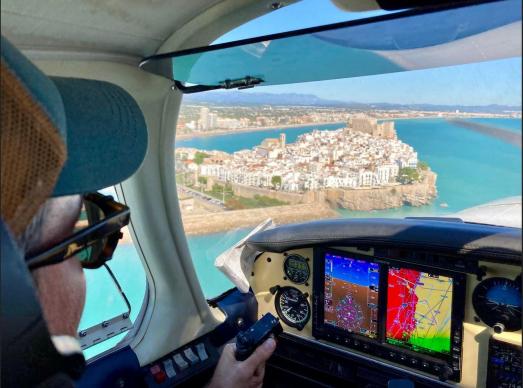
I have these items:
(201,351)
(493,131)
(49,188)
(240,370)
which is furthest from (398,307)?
(49,188)

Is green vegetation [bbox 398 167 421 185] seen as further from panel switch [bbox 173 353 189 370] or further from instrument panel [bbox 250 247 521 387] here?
panel switch [bbox 173 353 189 370]

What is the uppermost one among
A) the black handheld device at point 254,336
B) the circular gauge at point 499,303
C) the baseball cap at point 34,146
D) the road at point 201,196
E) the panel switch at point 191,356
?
the baseball cap at point 34,146

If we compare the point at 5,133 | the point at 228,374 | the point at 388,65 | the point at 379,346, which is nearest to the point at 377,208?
the point at 379,346

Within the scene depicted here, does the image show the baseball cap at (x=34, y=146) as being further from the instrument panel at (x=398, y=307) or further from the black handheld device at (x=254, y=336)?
the instrument panel at (x=398, y=307)

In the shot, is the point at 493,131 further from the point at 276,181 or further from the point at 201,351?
the point at 276,181

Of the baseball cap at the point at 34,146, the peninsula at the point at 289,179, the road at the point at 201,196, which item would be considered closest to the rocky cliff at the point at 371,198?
the peninsula at the point at 289,179

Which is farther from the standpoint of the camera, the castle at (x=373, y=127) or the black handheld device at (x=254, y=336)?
A: the black handheld device at (x=254, y=336)

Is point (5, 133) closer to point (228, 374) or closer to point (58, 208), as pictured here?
point (58, 208)

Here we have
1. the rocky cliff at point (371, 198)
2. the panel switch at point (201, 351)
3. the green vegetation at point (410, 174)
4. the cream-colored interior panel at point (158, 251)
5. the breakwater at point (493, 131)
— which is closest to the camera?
the breakwater at point (493, 131)
